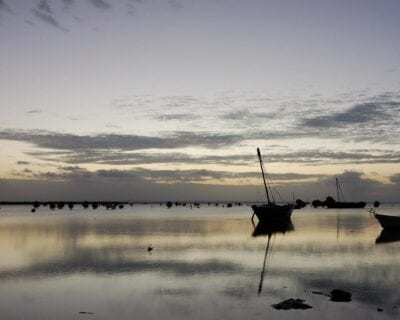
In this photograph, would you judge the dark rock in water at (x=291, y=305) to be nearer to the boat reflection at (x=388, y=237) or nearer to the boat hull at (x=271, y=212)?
the boat reflection at (x=388, y=237)

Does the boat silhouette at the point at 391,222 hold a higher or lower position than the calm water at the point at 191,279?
higher

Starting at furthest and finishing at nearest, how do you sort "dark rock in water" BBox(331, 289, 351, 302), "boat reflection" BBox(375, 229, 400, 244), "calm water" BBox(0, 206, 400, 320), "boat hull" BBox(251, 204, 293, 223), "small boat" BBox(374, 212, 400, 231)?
"boat hull" BBox(251, 204, 293, 223) → "small boat" BBox(374, 212, 400, 231) → "boat reflection" BBox(375, 229, 400, 244) → "dark rock in water" BBox(331, 289, 351, 302) → "calm water" BBox(0, 206, 400, 320)

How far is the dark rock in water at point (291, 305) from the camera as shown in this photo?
18.8 meters

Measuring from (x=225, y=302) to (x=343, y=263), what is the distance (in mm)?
14108

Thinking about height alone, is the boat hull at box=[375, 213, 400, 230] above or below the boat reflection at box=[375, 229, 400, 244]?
above

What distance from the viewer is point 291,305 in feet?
62.6

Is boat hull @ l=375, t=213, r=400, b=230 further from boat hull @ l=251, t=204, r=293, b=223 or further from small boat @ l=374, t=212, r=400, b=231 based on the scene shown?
boat hull @ l=251, t=204, r=293, b=223

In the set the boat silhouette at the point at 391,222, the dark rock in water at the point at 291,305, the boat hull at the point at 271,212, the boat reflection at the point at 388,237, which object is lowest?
the dark rock in water at the point at 291,305

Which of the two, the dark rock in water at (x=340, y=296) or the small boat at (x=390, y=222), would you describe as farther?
the small boat at (x=390, y=222)

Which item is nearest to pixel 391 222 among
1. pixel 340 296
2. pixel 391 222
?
pixel 391 222

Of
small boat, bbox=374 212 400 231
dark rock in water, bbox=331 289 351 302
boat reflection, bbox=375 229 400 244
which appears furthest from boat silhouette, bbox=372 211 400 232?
dark rock in water, bbox=331 289 351 302

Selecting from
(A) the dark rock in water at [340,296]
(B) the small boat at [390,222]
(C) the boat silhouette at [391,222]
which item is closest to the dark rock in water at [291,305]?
(A) the dark rock in water at [340,296]

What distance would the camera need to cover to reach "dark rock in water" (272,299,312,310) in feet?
61.7

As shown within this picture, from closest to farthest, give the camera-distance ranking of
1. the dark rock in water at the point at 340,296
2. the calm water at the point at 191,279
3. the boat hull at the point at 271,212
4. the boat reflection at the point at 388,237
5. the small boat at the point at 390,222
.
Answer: the calm water at the point at 191,279 → the dark rock in water at the point at 340,296 → the boat reflection at the point at 388,237 → the small boat at the point at 390,222 → the boat hull at the point at 271,212
